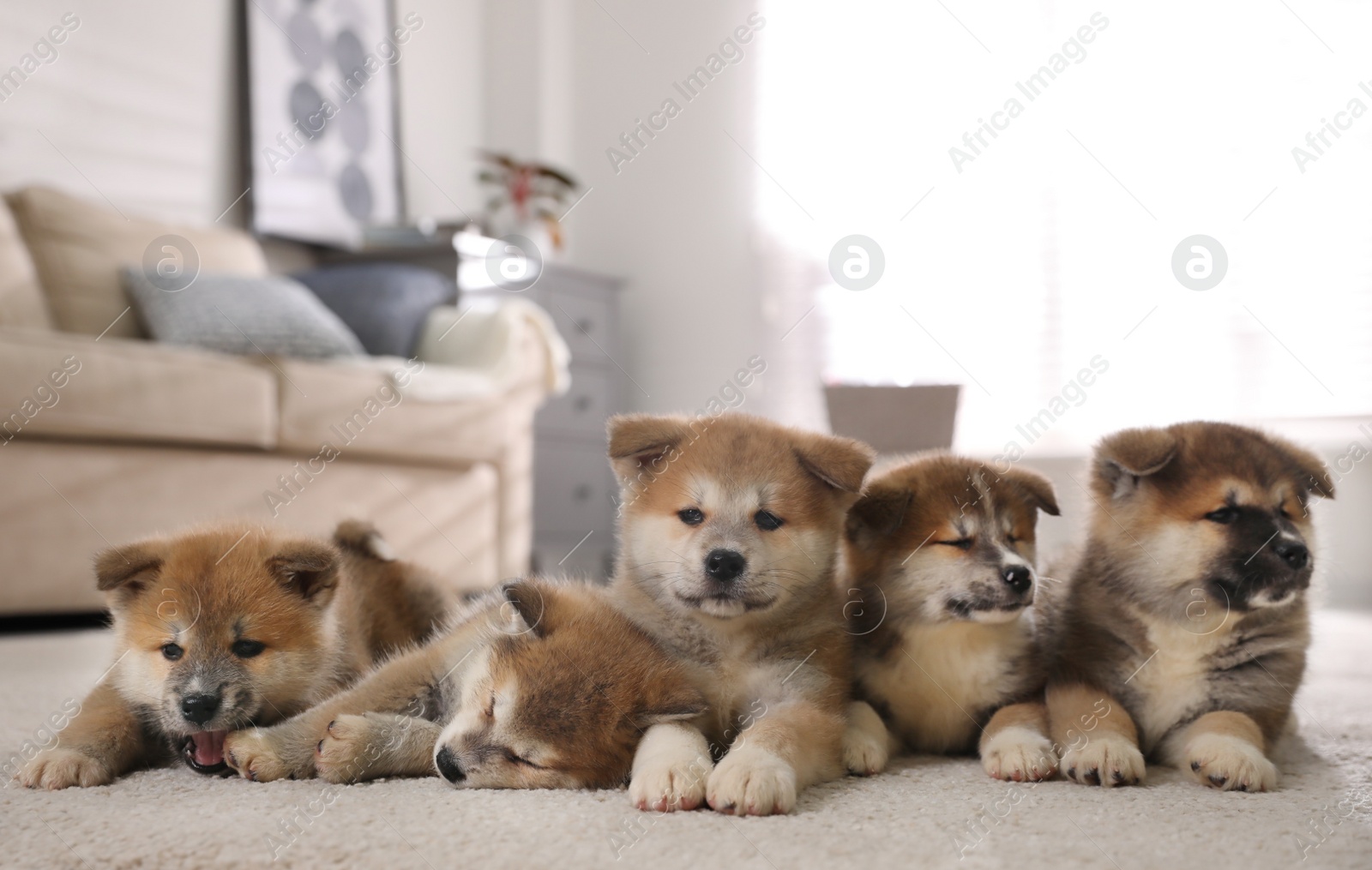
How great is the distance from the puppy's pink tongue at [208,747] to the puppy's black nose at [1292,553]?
152cm

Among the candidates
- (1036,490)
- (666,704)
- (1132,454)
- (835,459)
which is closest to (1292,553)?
(1132,454)

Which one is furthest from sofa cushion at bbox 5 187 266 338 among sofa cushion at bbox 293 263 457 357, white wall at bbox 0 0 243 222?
sofa cushion at bbox 293 263 457 357

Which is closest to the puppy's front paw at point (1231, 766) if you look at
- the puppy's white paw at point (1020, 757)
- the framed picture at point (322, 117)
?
the puppy's white paw at point (1020, 757)

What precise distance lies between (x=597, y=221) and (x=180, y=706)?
5.75m

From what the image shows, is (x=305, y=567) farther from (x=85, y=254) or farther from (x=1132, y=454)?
(x=85, y=254)

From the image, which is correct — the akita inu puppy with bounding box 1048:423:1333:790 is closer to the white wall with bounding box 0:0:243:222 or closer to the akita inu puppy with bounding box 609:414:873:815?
the akita inu puppy with bounding box 609:414:873:815

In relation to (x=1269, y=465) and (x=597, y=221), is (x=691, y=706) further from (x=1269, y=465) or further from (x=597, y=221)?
(x=597, y=221)

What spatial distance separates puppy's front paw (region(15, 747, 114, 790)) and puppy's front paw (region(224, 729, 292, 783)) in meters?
0.17

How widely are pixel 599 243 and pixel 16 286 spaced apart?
3737 mm

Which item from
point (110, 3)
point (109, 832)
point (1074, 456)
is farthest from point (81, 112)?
point (1074, 456)

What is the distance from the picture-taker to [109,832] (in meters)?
1.11

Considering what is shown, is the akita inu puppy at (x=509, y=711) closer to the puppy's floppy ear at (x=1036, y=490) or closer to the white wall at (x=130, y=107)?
the puppy's floppy ear at (x=1036, y=490)

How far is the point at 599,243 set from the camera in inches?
269

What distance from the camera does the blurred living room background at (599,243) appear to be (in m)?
3.76
